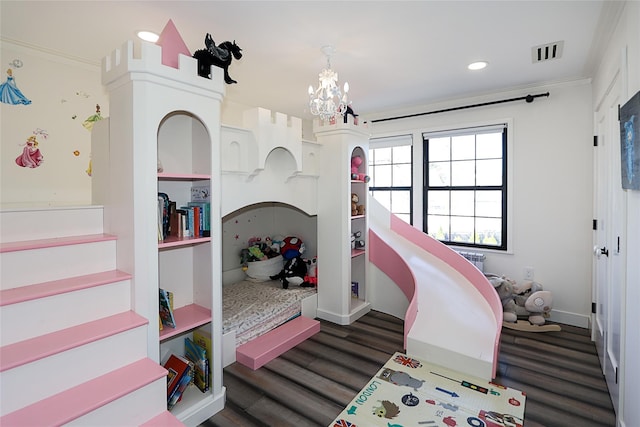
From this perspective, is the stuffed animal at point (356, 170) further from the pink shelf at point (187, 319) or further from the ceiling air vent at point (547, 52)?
the pink shelf at point (187, 319)

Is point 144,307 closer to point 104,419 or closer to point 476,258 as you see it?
point 104,419

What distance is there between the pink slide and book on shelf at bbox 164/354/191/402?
5.32 ft

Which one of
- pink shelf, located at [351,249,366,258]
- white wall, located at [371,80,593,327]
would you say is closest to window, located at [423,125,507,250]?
white wall, located at [371,80,593,327]

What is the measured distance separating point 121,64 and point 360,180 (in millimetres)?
2420

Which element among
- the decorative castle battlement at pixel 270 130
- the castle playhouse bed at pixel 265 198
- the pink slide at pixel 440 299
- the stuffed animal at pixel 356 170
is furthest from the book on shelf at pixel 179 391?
the stuffed animal at pixel 356 170

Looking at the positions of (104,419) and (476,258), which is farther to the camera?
(476,258)

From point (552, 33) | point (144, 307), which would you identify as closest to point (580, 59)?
point (552, 33)

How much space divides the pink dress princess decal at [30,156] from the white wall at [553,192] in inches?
163

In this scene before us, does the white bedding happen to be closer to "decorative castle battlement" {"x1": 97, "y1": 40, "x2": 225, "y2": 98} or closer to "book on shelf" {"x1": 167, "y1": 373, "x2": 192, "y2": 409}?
A: "book on shelf" {"x1": 167, "y1": 373, "x2": 192, "y2": 409}

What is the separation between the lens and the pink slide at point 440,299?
2.40 meters

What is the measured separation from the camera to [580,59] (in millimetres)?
2689

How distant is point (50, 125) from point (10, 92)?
299 millimetres

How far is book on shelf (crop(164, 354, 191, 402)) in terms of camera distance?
1908 mm

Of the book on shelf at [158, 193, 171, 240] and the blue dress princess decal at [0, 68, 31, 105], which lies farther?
the blue dress princess decal at [0, 68, 31, 105]
